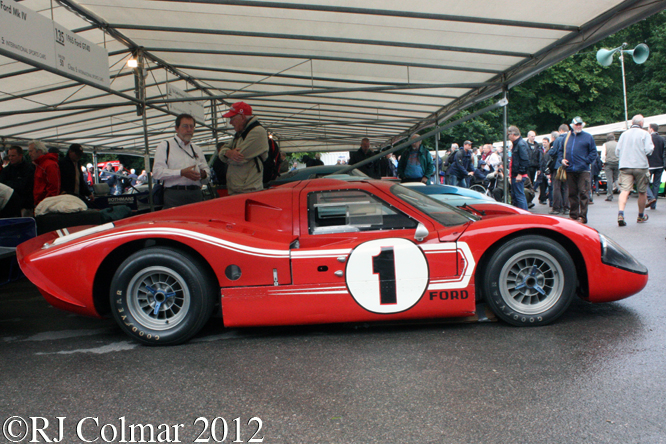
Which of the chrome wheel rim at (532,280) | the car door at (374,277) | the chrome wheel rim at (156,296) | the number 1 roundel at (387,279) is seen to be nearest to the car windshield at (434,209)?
the car door at (374,277)

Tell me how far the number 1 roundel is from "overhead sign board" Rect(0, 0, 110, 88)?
407 cm

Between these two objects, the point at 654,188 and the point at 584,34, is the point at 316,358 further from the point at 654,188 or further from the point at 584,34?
the point at 654,188

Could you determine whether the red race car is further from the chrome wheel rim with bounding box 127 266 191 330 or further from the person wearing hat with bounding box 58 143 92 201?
the person wearing hat with bounding box 58 143 92 201

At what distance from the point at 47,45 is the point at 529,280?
5427 mm

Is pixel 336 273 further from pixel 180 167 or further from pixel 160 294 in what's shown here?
pixel 180 167

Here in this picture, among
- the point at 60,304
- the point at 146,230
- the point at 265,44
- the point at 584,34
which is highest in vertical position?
the point at 265,44

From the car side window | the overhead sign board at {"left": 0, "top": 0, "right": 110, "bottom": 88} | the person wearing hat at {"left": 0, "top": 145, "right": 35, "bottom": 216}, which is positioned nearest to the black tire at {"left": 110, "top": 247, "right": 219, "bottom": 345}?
the car side window

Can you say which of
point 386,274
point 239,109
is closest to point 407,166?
point 239,109

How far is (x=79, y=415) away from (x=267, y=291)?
124cm

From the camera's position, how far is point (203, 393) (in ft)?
8.19

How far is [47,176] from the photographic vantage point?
6.82 m

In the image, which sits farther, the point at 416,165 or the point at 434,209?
the point at 416,165

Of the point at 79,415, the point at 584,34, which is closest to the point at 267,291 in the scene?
the point at 79,415

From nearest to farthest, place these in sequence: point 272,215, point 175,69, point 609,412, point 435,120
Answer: point 609,412
point 272,215
point 175,69
point 435,120
